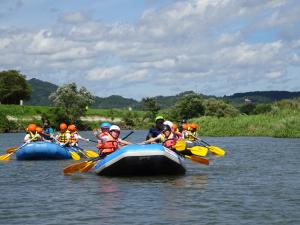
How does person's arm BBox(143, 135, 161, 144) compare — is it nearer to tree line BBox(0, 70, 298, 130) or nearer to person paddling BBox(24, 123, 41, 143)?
person paddling BBox(24, 123, 41, 143)

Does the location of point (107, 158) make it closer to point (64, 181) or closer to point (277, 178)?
point (64, 181)

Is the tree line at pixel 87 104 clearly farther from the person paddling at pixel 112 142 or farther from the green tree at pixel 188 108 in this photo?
the person paddling at pixel 112 142

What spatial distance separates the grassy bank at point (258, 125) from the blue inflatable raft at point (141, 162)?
3102 centimetres

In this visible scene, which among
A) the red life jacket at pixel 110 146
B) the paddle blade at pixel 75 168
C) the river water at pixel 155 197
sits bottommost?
the river water at pixel 155 197

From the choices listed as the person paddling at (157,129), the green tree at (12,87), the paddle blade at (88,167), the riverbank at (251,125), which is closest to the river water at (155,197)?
the paddle blade at (88,167)

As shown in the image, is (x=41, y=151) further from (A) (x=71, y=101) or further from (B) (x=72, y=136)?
(A) (x=71, y=101)

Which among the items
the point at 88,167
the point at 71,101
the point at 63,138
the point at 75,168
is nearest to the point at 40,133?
the point at 63,138

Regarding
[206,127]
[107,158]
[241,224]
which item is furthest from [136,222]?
[206,127]

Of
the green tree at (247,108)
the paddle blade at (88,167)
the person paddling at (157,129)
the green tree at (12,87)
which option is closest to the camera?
the person paddling at (157,129)

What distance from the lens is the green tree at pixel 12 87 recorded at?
356 feet

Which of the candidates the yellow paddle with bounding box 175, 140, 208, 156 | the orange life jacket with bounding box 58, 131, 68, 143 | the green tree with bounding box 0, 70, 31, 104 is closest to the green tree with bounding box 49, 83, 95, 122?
the green tree with bounding box 0, 70, 31, 104

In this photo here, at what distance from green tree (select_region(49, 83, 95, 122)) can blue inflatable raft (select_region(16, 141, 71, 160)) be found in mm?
69958

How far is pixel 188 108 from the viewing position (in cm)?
8950

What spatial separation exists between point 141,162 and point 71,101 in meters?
84.9
